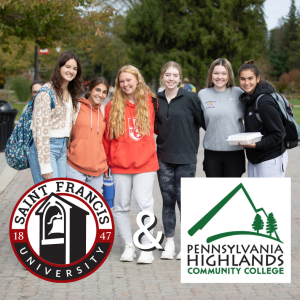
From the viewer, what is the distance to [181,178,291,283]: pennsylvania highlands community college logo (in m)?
3.25

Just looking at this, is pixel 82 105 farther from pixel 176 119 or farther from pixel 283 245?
pixel 283 245

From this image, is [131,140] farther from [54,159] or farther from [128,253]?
[128,253]

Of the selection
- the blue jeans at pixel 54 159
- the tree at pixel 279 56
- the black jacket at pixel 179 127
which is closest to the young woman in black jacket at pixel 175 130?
the black jacket at pixel 179 127

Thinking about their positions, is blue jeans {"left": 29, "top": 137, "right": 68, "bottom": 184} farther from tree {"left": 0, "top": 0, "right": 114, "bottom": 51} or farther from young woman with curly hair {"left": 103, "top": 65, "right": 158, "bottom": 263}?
tree {"left": 0, "top": 0, "right": 114, "bottom": 51}

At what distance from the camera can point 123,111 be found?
4.31m

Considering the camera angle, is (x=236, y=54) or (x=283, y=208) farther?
(x=236, y=54)

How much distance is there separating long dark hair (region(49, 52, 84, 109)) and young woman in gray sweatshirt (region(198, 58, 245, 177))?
127 centimetres

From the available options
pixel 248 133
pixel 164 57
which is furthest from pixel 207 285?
pixel 164 57

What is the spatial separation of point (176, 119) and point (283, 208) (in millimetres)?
1489

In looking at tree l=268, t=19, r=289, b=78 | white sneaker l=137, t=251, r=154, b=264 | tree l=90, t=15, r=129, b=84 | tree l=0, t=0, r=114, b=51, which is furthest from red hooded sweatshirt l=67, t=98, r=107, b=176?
tree l=268, t=19, r=289, b=78

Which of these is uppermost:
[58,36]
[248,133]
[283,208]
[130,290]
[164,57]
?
[164,57]

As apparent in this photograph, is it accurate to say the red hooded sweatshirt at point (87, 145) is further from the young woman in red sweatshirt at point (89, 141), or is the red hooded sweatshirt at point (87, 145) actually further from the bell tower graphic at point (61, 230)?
the bell tower graphic at point (61, 230)

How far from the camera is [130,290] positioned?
12.3 ft

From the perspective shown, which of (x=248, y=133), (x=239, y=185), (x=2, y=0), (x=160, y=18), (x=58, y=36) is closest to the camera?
(x=239, y=185)
